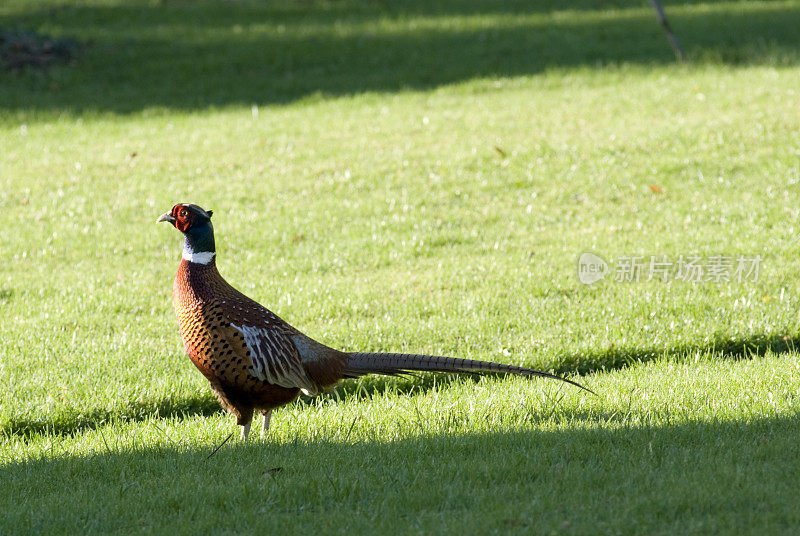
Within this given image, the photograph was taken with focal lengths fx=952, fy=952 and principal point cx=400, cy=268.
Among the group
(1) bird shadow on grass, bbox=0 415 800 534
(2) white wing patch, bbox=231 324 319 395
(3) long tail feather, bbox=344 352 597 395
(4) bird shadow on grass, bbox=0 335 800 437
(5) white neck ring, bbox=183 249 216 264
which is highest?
(5) white neck ring, bbox=183 249 216 264

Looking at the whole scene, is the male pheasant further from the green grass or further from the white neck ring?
the green grass

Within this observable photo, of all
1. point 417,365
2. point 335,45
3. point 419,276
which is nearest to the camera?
→ point 417,365

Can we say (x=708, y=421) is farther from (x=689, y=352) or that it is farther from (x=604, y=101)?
(x=604, y=101)

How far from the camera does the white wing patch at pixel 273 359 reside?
569cm

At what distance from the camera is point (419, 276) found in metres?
9.23

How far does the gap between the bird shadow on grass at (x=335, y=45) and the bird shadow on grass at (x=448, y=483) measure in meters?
13.1

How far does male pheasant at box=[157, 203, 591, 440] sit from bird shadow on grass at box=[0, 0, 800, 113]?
12.1m

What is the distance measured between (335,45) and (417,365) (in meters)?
16.9

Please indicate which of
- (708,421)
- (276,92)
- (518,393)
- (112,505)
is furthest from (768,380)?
(276,92)

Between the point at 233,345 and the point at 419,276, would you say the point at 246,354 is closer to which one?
the point at 233,345

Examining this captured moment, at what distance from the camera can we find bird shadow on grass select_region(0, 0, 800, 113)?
61.4 ft

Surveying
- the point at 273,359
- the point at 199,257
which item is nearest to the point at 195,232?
the point at 199,257

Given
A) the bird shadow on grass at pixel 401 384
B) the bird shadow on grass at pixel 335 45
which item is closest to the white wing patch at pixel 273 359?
the bird shadow on grass at pixel 401 384

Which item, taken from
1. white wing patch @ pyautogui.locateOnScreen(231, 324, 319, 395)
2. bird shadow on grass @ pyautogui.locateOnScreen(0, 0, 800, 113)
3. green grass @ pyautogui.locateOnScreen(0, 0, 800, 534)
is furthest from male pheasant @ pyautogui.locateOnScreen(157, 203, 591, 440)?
bird shadow on grass @ pyautogui.locateOnScreen(0, 0, 800, 113)
